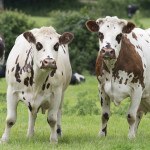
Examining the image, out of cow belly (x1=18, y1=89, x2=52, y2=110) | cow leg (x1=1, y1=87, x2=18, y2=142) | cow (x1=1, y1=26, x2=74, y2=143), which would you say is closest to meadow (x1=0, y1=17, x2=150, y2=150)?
cow leg (x1=1, y1=87, x2=18, y2=142)

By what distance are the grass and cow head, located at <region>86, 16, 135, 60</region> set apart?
4.89 ft

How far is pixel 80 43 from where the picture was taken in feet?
100

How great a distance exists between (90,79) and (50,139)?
56.7 ft

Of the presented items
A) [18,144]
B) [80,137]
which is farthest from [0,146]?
[80,137]

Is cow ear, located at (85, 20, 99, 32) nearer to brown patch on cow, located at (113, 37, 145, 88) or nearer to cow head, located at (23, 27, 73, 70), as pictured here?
brown patch on cow, located at (113, 37, 145, 88)

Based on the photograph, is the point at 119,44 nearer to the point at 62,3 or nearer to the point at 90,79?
the point at 90,79

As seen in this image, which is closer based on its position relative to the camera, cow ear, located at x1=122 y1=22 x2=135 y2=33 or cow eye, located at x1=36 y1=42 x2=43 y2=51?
cow eye, located at x1=36 y1=42 x2=43 y2=51

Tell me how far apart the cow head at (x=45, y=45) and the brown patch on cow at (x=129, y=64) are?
1171 millimetres

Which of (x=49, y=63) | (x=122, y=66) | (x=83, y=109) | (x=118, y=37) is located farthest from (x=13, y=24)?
(x=49, y=63)

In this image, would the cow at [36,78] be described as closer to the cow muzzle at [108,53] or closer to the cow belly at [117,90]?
the cow muzzle at [108,53]

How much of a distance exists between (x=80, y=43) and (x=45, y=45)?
64.5 feet

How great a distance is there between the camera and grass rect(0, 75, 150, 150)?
1088cm

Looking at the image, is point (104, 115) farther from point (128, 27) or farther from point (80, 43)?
point (80, 43)

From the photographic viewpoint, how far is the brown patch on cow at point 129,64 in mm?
11992
